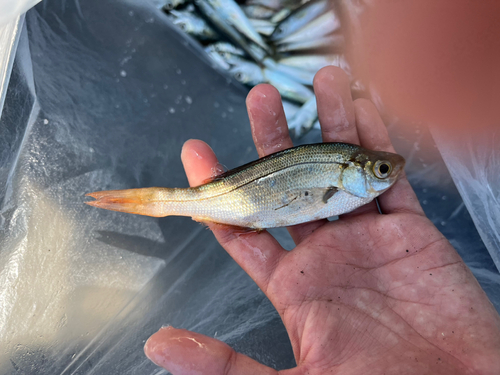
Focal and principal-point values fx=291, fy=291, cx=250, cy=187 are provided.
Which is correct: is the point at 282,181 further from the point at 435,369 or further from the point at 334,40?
the point at 334,40

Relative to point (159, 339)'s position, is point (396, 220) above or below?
below

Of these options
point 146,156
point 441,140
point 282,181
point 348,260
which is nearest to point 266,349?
point 348,260

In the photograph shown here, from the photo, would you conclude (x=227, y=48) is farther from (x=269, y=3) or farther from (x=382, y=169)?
(x=382, y=169)

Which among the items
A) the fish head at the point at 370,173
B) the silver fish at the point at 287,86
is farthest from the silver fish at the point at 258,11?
the fish head at the point at 370,173

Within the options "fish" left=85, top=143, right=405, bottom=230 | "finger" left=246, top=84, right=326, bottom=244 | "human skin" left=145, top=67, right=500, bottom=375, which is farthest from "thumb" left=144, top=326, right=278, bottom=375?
"finger" left=246, top=84, right=326, bottom=244

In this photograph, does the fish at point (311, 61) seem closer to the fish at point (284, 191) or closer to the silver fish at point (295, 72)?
the silver fish at point (295, 72)

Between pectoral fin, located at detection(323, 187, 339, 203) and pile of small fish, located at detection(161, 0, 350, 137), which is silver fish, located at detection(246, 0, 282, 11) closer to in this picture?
pile of small fish, located at detection(161, 0, 350, 137)
